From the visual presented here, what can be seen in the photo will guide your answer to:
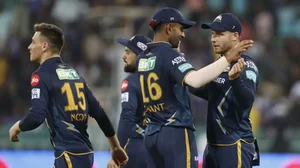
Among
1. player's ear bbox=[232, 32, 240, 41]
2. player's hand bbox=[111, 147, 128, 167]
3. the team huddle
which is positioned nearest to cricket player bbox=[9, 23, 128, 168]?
the team huddle

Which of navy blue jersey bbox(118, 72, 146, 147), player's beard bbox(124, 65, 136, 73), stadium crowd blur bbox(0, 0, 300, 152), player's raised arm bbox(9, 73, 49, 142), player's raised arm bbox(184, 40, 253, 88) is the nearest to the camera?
player's raised arm bbox(184, 40, 253, 88)

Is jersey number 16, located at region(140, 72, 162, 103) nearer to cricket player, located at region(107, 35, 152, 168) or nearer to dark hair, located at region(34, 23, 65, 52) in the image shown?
dark hair, located at region(34, 23, 65, 52)

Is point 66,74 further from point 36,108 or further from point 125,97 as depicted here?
point 125,97

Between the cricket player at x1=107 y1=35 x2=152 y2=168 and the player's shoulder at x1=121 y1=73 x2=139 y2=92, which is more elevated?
the player's shoulder at x1=121 y1=73 x2=139 y2=92

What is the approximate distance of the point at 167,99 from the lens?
24.9ft

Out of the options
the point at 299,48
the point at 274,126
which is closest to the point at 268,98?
the point at 274,126

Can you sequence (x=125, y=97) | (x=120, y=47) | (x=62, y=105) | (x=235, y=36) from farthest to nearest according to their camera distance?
1. (x=120, y=47)
2. (x=125, y=97)
3. (x=235, y=36)
4. (x=62, y=105)

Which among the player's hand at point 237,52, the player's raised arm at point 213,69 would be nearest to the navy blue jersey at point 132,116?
the player's raised arm at point 213,69

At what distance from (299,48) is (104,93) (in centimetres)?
395

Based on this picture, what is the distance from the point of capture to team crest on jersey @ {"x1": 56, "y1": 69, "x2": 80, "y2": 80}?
7.70 meters

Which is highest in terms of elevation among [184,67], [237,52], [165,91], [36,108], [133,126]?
[237,52]

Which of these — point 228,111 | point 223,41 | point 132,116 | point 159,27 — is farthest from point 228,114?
point 132,116

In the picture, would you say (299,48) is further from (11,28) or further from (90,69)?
(11,28)

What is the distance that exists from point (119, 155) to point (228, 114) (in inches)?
46.4
